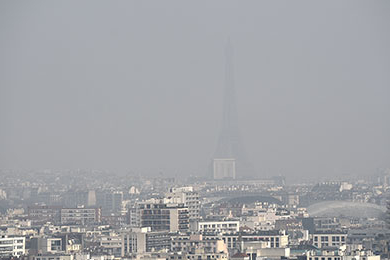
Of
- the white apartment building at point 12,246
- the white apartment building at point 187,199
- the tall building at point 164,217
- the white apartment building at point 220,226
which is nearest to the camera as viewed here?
the white apartment building at point 12,246

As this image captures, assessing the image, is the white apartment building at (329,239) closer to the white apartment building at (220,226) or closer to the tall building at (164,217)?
the white apartment building at (220,226)

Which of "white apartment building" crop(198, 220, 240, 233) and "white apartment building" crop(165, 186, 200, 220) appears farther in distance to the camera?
"white apartment building" crop(165, 186, 200, 220)

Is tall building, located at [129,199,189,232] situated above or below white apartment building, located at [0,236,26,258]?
above

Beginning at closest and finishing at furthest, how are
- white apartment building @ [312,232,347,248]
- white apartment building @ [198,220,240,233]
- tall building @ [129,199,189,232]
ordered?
1. white apartment building @ [312,232,347,248]
2. tall building @ [129,199,189,232]
3. white apartment building @ [198,220,240,233]

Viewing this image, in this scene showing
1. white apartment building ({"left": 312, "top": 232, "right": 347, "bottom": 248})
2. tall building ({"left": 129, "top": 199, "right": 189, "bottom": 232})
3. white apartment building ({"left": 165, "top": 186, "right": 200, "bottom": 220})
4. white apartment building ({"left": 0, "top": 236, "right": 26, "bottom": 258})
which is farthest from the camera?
white apartment building ({"left": 165, "top": 186, "right": 200, "bottom": 220})

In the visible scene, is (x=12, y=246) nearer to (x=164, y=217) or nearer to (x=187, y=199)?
(x=164, y=217)

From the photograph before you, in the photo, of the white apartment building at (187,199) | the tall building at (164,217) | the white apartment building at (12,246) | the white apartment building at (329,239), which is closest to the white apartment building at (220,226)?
the tall building at (164,217)

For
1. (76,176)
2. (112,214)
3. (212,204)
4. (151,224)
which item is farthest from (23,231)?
(76,176)

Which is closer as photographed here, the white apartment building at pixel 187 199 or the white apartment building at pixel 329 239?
the white apartment building at pixel 329 239

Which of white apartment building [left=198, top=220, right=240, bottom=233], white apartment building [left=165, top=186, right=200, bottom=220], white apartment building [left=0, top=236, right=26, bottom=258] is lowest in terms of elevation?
white apartment building [left=0, top=236, right=26, bottom=258]

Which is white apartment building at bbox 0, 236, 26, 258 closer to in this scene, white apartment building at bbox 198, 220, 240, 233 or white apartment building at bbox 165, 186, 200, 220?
white apartment building at bbox 198, 220, 240, 233

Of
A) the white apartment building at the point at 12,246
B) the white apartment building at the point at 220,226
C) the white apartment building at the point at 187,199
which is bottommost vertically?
the white apartment building at the point at 12,246

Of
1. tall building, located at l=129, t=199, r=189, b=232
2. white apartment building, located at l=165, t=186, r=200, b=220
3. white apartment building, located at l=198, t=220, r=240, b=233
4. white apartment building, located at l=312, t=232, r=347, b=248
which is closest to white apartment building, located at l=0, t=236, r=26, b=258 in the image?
tall building, located at l=129, t=199, r=189, b=232
